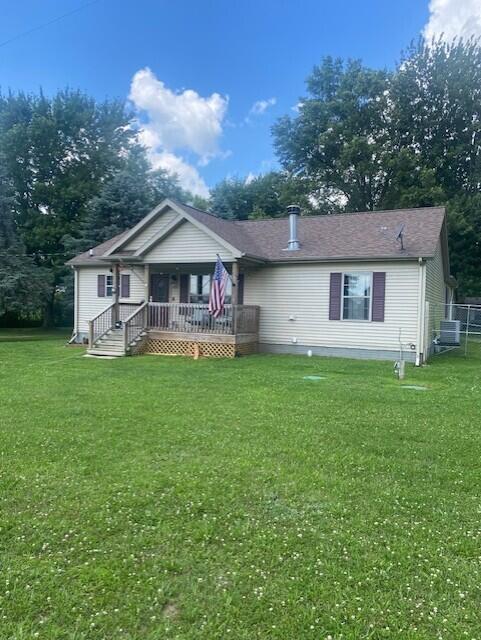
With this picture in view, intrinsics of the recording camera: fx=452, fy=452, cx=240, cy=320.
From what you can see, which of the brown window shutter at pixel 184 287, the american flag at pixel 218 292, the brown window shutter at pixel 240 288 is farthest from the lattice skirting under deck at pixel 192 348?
the brown window shutter at pixel 184 287

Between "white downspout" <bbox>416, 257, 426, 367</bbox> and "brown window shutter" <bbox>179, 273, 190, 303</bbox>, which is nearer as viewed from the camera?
"white downspout" <bbox>416, 257, 426, 367</bbox>

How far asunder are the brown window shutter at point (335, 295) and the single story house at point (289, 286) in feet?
0.10

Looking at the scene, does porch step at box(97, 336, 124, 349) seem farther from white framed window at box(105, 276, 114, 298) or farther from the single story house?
white framed window at box(105, 276, 114, 298)

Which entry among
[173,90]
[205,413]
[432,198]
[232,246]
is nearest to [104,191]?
[173,90]

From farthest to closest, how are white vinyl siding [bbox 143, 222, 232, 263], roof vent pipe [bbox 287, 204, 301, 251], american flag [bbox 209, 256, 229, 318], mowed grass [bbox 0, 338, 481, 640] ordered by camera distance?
roof vent pipe [bbox 287, 204, 301, 251], white vinyl siding [bbox 143, 222, 232, 263], american flag [bbox 209, 256, 229, 318], mowed grass [bbox 0, 338, 481, 640]

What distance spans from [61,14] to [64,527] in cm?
1022

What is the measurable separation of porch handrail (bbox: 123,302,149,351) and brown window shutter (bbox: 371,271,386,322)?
7.19m

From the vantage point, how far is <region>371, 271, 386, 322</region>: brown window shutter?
1317cm

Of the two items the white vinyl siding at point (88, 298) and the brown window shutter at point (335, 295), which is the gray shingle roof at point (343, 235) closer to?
the brown window shutter at point (335, 295)

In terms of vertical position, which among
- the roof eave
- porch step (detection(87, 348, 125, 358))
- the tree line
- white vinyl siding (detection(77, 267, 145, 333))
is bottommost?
porch step (detection(87, 348, 125, 358))

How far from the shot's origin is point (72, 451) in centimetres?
492

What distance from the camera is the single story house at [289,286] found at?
1309 cm

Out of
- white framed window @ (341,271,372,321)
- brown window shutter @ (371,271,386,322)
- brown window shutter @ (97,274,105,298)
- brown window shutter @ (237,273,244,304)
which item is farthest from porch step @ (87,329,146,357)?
brown window shutter @ (371,271,386,322)

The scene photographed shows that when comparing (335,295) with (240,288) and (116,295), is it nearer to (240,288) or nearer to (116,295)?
(240,288)
